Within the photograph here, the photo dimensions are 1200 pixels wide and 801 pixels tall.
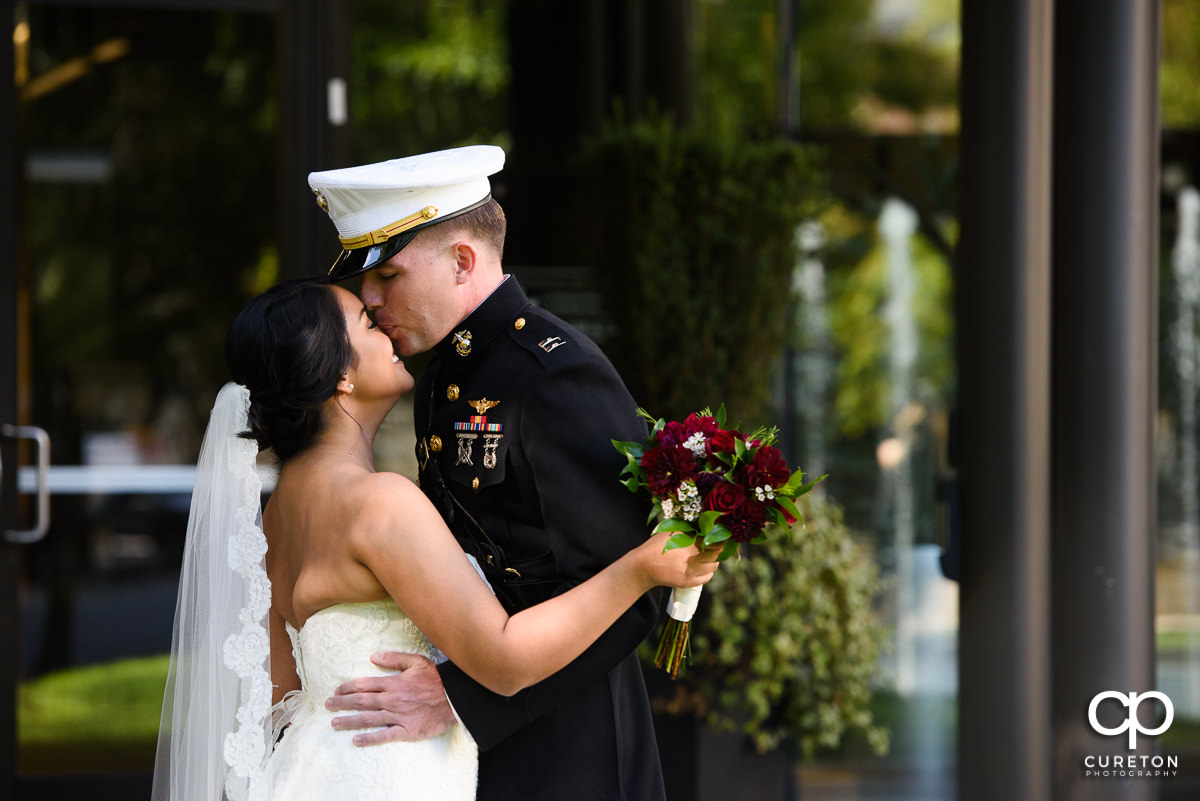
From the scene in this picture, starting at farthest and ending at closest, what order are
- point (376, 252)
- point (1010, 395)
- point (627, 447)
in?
point (1010, 395)
point (376, 252)
point (627, 447)

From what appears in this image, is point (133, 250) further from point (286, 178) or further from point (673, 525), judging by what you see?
point (673, 525)

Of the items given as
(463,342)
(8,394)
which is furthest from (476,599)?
(8,394)

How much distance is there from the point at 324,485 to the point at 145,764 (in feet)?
10.8

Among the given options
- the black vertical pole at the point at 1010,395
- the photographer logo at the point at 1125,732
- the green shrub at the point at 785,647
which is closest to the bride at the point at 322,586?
the black vertical pole at the point at 1010,395

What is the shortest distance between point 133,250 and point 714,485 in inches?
256

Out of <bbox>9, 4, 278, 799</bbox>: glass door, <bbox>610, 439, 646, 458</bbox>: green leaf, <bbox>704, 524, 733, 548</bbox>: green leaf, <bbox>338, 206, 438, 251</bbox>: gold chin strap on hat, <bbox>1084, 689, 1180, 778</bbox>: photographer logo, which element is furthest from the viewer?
<bbox>9, 4, 278, 799</bbox>: glass door

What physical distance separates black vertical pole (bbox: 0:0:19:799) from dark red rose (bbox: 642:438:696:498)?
2.58 meters

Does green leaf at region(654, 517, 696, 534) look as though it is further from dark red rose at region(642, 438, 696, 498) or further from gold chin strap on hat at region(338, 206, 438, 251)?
gold chin strap on hat at region(338, 206, 438, 251)

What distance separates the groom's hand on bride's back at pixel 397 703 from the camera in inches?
67.3

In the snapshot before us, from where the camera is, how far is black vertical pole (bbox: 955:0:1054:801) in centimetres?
297

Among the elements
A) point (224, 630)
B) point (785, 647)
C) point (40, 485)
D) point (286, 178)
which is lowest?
point (785, 647)

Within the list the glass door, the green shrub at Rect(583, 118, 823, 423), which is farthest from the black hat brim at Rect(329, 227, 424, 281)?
the glass door

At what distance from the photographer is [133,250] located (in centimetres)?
728

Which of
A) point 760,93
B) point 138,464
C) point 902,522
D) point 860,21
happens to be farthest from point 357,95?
point 138,464
